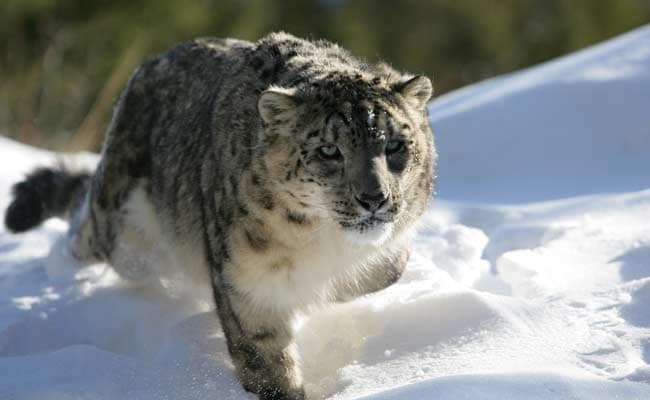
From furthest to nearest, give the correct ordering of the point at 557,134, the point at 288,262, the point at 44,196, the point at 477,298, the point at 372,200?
the point at 557,134 < the point at 44,196 < the point at 477,298 < the point at 288,262 < the point at 372,200

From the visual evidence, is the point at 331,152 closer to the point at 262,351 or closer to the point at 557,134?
the point at 262,351

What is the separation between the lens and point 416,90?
14.2 feet

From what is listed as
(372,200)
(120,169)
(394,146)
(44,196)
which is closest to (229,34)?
(44,196)

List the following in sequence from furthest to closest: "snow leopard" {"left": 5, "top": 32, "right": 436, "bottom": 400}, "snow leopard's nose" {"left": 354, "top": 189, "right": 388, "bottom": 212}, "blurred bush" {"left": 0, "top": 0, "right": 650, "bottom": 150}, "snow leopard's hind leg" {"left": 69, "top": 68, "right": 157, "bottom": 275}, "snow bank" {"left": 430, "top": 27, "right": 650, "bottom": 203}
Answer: "blurred bush" {"left": 0, "top": 0, "right": 650, "bottom": 150} < "snow bank" {"left": 430, "top": 27, "right": 650, "bottom": 203} < "snow leopard's hind leg" {"left": 69, "top": 68, "right": 157, "bottom": 275} < "snow leopard" {"left": 5, "top": 32, "right": 436, "bottom": 400} < "snow leopard's nose" {"left": 354, "top": 189, "right": 388, "bottom": 212}

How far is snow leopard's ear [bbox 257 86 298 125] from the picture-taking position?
13.4 ft

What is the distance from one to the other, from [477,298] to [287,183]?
111 cm

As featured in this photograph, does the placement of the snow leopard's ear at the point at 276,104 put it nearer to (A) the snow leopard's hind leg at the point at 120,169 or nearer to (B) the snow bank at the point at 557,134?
(A) the snow leopard's hind leg at the point at 120,169

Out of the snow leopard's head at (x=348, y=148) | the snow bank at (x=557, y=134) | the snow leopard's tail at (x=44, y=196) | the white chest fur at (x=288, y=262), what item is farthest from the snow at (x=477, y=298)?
the snow leopard's head at (x=348, y=148)

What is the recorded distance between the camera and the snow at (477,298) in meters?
4.18

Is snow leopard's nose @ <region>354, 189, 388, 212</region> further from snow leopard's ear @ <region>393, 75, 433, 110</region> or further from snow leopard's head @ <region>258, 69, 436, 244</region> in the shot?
snow leopard's ear @ <region>393, 75, 433, 110</region>

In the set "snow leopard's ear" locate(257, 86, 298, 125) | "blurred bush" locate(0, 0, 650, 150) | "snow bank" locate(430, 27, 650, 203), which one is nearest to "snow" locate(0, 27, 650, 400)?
"snow bank" locate(430, 27, 650, 203)

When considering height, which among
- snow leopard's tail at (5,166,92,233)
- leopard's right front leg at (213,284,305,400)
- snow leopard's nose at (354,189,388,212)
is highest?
snow leopard's tail at (5,166,92,233)

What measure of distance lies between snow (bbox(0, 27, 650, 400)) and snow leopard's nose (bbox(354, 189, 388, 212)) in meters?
0.71

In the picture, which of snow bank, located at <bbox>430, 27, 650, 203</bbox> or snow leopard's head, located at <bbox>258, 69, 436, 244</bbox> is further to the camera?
snow bank, located at <bbox>430, 27, 650, 203</bbox>
